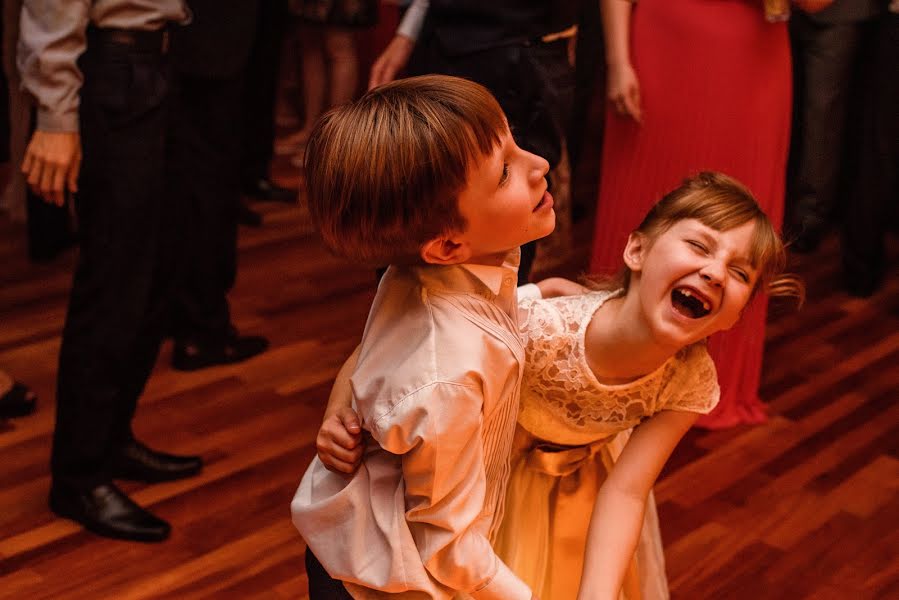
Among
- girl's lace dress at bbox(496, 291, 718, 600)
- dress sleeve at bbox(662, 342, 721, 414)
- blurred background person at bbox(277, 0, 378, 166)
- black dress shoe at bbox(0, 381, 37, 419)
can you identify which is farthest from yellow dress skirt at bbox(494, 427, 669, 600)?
blurred background person at bbox(277, 0, 378, 166)

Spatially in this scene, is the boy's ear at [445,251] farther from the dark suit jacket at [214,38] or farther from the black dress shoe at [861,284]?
the black dress shoe at [861,284]

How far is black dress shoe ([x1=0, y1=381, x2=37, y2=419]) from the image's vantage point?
2.67 m

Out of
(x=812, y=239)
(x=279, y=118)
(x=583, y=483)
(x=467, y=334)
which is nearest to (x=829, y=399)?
(x=812, y=239)

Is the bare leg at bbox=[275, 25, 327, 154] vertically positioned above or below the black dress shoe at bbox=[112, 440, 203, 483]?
below

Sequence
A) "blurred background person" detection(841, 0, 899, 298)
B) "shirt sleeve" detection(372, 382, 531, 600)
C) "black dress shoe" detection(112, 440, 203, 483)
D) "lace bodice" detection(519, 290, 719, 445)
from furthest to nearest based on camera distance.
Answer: "blurred background person" detection(841, 0, 899, 298)
"black dress shoe" detection(112, 440, 203, 483)
"lace bodice" detection(519, 290, 719, 445)
"shirt sleeve" detection(372, 382, 531, 600)

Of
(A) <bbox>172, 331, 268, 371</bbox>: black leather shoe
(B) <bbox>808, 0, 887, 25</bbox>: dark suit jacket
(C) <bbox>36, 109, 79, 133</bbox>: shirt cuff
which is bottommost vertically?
(A) <bbox>172, 331, 268, 371</bbox>: black leather shoe

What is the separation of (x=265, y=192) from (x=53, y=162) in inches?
94.0

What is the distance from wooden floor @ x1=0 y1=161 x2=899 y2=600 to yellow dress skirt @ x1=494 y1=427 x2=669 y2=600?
23.9 inches

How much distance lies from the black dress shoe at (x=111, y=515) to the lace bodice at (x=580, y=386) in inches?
38.1

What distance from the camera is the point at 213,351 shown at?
9.86ft

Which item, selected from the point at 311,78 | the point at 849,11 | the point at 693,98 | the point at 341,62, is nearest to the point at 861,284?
the point at 849,11

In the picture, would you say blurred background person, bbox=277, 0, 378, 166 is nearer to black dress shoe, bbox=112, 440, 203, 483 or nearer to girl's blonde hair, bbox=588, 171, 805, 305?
black dress shoe, bbox=112, 440, 203, 483

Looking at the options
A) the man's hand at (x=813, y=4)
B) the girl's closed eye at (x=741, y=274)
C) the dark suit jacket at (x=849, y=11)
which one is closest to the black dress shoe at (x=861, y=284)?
the dark suit jacket at (x=849, y=11)

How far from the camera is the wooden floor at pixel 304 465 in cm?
221
